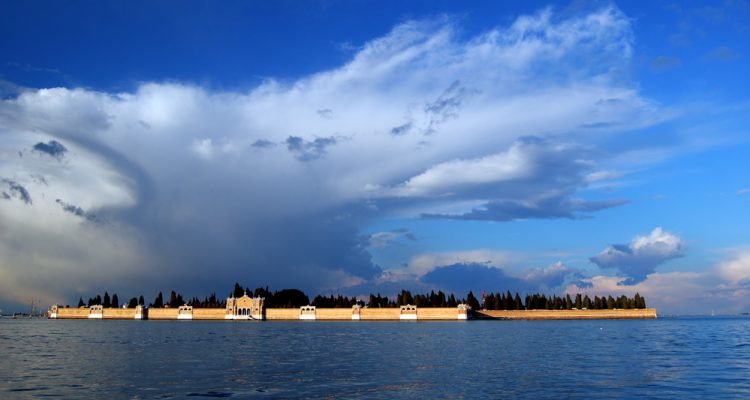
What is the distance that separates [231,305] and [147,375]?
167 meters

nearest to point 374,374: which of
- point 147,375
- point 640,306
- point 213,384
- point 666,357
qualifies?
point 213,384

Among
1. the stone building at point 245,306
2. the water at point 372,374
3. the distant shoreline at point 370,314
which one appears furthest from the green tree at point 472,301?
the water at point 372,374

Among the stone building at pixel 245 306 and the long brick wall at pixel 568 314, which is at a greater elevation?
the stone building at pixel 245 306

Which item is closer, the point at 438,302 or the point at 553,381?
the point at 553,381

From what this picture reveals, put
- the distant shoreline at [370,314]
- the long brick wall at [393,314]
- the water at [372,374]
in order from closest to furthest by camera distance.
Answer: the water at [372,374] → the distant shoreline at [370,314] → the long brick wall at [393,314]

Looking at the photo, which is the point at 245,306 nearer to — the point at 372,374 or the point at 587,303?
the point at 587,303

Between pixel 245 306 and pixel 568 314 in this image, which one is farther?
pixel 245 306

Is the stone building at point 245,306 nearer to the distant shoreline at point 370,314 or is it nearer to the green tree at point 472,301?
the distant shoreline at point 370,314

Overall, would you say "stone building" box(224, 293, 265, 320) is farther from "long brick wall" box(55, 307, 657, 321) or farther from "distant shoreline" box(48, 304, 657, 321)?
"long brick wall" box(55, 307, 657, 321)

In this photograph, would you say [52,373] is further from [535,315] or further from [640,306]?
[640,306]

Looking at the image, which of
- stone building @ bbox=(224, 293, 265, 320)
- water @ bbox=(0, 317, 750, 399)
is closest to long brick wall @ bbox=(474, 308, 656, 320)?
stone building @ bbox=(224, 293, 265, 320)

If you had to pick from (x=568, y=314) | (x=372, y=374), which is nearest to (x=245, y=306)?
(x=568, y=314)

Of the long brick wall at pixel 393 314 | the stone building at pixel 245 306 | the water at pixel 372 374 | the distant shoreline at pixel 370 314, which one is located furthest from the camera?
the stone building at pixel 245 306

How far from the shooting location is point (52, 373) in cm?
3041
